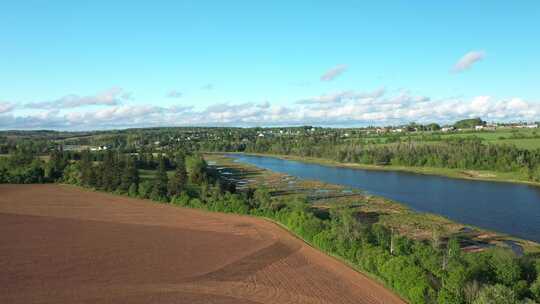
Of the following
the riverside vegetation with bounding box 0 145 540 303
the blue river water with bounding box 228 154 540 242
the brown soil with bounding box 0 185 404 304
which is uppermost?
the riverside vegetation with bounding box 0 145 540 303

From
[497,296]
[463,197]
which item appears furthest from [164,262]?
Result: [463,197]

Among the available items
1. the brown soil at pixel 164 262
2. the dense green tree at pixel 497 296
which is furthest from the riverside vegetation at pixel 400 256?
the brown soil at pixel 164 262

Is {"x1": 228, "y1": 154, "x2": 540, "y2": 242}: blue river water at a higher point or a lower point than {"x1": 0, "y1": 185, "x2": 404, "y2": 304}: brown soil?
lower

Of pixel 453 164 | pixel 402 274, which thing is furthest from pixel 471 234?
pixel 453 164

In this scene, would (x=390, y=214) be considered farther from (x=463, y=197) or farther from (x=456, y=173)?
(x=456, y=173)

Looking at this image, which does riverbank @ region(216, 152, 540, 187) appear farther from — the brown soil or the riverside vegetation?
the brown soil

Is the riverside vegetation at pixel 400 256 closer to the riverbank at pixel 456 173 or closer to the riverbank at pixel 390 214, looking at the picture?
the riverbank at pixel 390 214

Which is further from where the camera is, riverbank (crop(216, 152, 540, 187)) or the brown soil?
riverbank (crop(216, 152, 540, 187))

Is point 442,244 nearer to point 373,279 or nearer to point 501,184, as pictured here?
point 373,279

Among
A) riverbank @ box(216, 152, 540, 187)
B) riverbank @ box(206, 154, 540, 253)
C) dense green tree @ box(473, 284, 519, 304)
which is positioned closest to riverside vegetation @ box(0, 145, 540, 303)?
dense green tree @ box(473, 284, 519, 304)
